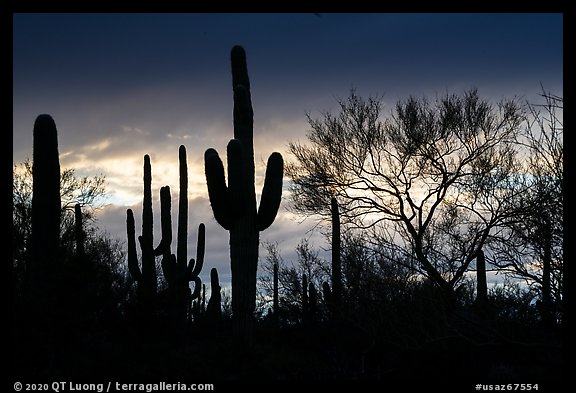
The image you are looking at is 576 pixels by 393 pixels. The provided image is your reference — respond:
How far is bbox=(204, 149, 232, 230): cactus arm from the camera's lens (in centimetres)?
1381

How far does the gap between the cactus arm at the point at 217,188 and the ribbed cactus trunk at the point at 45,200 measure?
11.4 feet

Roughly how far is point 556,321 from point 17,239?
1354 cm

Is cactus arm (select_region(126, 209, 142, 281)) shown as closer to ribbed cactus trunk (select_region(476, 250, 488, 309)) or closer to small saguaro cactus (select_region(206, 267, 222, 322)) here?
small saguaro cactus (select_region(206, 267, 222, 322))

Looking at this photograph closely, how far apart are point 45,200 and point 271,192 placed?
487 cm

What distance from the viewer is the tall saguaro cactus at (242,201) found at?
1398 centimetres

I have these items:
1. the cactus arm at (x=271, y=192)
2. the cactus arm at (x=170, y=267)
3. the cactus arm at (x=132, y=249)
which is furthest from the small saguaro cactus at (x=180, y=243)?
the cactus arm at (x=271, y=192)

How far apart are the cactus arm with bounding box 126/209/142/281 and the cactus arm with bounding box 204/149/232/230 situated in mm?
8155

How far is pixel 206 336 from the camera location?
67.5ft

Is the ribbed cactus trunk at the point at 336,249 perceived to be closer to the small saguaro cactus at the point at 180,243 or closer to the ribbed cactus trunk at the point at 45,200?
the small saguaro cactus at the point at 180,243

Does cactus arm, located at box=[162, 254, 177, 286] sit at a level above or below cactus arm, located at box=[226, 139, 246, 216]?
below

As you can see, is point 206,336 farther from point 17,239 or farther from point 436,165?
point 436,165

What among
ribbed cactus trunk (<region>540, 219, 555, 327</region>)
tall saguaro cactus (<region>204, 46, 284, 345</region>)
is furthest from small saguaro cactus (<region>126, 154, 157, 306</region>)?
ribbed cactus trunk (<region>540, 219, 555, 327</region>)

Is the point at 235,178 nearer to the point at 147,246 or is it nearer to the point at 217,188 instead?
the point at 217,188
